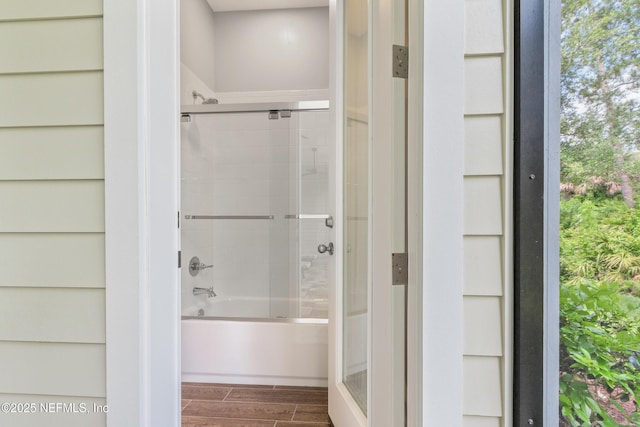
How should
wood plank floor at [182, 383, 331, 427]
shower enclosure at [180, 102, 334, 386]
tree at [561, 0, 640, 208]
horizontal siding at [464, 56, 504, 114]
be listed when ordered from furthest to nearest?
shower enclosure at [180, 102, 334, 386] → wood plank floor at [182, 383, 331, 427] → horizontal siding at [464, 56, 504, 114] → tree at [561, 0, 640, 208]

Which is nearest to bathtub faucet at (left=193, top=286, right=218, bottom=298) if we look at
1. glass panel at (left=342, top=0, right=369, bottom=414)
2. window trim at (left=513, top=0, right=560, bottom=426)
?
glass panel at (left=342, top=0, right=369, bottom=414)

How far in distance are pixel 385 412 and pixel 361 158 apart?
906mm

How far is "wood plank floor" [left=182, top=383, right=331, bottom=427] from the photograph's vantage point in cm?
164

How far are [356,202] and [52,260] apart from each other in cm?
109

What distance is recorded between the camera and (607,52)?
2.69ft

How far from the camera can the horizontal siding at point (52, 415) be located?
0.99 m

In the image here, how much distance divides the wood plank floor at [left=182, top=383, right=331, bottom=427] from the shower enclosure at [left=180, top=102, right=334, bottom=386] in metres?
0.75

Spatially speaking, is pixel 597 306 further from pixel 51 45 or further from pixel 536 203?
pixel 51 45

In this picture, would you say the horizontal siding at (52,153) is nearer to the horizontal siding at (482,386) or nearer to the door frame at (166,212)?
the door frame at (166,212)

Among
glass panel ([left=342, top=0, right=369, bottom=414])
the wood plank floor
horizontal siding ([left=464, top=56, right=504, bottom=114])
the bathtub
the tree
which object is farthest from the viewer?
the bathtub

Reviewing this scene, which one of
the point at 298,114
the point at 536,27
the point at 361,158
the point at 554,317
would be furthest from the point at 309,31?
the point at 554,317

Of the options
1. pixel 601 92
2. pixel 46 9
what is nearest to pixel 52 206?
pixel 46 9

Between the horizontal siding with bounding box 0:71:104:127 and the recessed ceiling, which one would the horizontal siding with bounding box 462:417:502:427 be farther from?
the recessed ceiling

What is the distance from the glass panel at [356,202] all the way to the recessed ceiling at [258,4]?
1878mm
